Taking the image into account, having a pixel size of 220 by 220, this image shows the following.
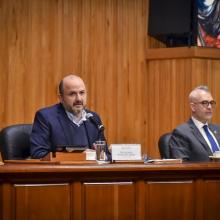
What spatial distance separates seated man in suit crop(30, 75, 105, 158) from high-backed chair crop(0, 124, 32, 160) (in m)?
0.15

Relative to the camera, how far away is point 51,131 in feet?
15.9

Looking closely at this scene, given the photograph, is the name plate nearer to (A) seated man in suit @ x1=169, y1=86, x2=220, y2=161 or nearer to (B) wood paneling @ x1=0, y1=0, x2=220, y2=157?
(A) seated man in suit @ x1=169, y1=86, x2=220, y2=161

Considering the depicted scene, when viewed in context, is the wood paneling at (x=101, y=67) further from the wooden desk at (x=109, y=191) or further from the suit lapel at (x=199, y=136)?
the wooden desk at (x=109, y=191)

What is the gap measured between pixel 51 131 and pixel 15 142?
290 millimetres

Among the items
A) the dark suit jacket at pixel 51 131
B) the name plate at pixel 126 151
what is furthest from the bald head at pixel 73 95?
the name plate at pixel 126 151

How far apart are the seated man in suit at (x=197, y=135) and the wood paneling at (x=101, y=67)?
120 cm

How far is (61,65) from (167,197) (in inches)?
112

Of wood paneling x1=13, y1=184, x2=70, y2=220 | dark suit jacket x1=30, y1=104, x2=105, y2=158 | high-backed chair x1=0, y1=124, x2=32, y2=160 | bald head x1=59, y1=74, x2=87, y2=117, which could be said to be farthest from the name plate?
high-backed chair x1=0, y1=124, x2=32, y2=160

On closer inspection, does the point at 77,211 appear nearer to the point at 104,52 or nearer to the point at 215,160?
the point at 215,160

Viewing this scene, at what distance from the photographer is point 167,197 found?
395 centimetres

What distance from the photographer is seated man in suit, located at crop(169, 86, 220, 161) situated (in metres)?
4.98

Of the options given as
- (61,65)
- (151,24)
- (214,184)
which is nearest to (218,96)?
(151,24)

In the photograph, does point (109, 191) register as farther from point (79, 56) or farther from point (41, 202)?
point (79, 56)

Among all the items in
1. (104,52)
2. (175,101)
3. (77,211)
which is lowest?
(77,211)
